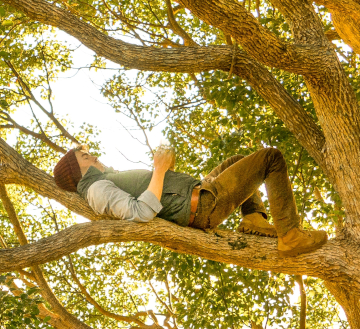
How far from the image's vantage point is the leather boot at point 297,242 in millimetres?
3119

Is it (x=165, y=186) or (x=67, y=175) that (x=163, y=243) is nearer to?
(x=165, y=186)

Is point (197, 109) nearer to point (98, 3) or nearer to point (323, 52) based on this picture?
point (98, 3)

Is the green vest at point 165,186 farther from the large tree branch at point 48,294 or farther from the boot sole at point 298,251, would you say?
the large tree branch at point 48,294

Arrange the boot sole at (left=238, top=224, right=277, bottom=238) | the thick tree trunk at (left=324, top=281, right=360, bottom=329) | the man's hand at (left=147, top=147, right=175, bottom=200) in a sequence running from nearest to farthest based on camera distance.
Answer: the man's hand at (left=147, top=147, right=175, bottom=200) < the boot sole at (left=238, top=224, right=277, bottom=238) < the thick tree trunk at (left=324, top=281, right=360, bottom=329)

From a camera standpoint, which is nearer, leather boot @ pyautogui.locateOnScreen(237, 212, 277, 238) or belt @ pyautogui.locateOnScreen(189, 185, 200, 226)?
belt @ pyautogui.locateOnScreen(189, 185, 200, 226)

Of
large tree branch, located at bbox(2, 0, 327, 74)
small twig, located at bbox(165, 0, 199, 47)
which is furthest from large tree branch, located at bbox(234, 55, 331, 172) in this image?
small twig, located at bbox(165, 0, 199, 47)

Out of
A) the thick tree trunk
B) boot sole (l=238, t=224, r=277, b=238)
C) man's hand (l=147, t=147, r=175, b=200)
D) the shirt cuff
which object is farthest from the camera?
the thick tree trunk

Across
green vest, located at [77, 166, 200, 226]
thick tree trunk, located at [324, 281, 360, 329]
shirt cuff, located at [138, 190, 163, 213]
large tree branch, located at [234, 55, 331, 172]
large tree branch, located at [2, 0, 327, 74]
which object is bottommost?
thick tree trunk, located at [324, 281, 360, 329]

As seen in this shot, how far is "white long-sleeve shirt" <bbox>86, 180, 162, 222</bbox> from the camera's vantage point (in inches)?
117

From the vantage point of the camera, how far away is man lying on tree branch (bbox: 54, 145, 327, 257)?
3.11 meters

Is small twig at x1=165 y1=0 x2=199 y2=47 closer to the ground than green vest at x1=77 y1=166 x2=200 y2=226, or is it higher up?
higher up

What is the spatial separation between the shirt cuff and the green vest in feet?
0.82

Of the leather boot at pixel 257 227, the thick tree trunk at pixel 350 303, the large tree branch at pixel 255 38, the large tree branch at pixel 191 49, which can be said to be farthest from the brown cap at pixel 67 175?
the thick tree trunk at pixel 350 303

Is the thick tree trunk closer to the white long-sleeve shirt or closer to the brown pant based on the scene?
the brown pant
